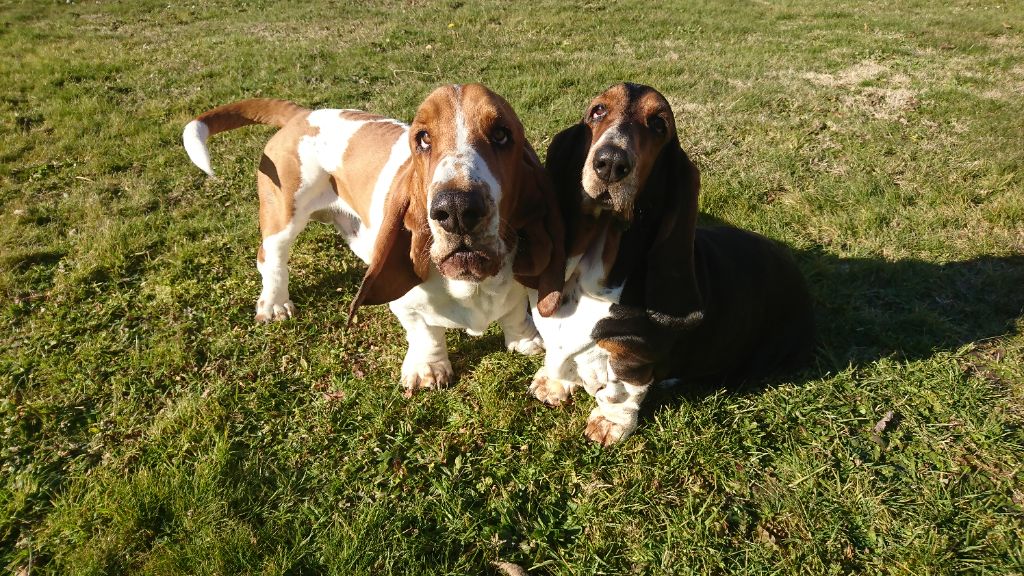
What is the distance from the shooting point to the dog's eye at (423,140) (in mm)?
2070

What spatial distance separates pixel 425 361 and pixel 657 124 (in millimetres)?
1644

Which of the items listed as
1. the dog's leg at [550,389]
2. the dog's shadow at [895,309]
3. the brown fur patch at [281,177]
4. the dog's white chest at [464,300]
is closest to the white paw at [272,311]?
the brown fur patch at [281,177]

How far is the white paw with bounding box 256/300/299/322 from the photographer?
336cm

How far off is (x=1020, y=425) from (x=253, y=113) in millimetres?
4218

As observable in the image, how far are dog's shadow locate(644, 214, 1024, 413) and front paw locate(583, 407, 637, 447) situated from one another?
0.80 feet

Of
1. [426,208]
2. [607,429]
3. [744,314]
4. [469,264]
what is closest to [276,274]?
[426,208]

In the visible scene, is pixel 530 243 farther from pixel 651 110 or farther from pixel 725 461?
pixel 725 461

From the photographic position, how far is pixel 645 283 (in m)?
2.07

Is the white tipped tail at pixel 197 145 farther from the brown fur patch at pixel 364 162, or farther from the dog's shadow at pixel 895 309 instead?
the dog's shadow at pixel 895 309

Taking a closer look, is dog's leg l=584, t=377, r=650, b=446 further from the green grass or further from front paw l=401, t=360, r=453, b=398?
front paw l=401, t=360, r=453, b=398

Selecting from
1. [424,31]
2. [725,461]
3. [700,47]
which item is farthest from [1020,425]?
[424,31]

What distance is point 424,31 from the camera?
8219 mm

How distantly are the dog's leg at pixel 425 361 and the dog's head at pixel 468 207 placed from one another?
1.76 feet

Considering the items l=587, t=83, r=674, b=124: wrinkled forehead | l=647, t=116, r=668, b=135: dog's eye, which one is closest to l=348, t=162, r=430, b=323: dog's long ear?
l=587, t=83, r=674, b=124: wrinkled forehead
